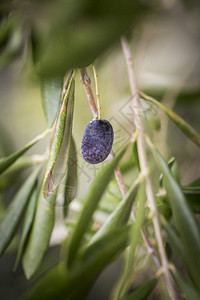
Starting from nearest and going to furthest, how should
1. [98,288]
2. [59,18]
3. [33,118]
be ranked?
[59,18] → [33,118] → [98,288]

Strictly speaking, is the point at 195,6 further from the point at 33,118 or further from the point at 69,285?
the point at 69,285

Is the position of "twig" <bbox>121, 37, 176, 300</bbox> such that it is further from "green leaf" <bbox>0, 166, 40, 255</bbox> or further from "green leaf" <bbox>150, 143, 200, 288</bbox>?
"green leaf" <bbox>0, 166, 40, 255</bbox>

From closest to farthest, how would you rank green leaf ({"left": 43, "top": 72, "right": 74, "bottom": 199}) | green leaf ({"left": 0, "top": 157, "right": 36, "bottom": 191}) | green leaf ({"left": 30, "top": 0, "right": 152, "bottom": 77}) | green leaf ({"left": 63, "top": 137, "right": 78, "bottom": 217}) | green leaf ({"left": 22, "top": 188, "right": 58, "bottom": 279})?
1. green leaf ({"left": 30, "top": 0, "right": 152, "bottom": 77})
2. green leaf ({"left": 43, "top": 72, "right": 74, "bottom": 199})
3. green leaf ({"left": 63, "top": 137, "right": 78, "bottom": 217})
4. green leaf ({"left": 22, "top": 188, "right": 58, "bottom": 279})
5. green leaf ({"left": 0, "top": 157, "right": 36, "bottom": 191})

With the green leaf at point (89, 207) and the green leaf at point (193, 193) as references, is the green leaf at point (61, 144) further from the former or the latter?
the green leaf at point (193, 193)

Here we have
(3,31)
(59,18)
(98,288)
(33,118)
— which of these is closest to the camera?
(59,18)

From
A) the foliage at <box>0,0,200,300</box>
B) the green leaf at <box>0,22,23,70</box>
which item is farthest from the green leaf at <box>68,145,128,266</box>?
the green leaf at <box>0,22,23,70</box>

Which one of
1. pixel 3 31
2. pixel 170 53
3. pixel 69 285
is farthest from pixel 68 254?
pixel 170 53

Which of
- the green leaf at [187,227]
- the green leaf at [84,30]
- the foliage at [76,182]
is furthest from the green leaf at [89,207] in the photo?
the green leaf at [84,30]
